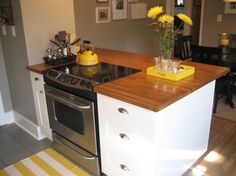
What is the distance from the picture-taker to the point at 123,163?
1.79m

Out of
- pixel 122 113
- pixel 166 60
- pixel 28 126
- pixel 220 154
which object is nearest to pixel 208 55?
pixel 220 154

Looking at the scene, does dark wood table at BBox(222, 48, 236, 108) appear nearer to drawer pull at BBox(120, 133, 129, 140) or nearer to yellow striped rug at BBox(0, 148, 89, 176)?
drawer pull at BBox(120, 133, 129, 140)

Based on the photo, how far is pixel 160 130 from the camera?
152cm

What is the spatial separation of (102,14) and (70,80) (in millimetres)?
2032

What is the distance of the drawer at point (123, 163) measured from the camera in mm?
1637

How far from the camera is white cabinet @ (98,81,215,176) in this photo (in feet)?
5.05

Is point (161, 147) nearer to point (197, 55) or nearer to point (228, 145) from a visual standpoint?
point (228, 145)

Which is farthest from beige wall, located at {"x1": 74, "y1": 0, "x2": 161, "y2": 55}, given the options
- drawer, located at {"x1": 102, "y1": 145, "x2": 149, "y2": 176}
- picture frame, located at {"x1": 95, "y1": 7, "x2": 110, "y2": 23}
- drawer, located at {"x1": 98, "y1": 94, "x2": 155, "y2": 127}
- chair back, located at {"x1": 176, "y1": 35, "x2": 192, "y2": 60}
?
drawer, located at {"x1": 102, "y1": 145, "x2": 149, "y2": 176}

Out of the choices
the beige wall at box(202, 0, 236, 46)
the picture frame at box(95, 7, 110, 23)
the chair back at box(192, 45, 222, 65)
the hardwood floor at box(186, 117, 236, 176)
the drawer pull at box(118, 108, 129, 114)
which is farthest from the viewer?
the beige wall at box(202, 0, 236, 46)

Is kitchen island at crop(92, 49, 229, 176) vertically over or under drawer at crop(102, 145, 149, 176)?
over

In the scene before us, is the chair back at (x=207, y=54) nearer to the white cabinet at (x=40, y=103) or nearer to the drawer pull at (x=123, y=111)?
the drawer pull at (x=123, y=111)

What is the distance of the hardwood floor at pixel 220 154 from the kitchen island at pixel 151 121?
0.74 ft

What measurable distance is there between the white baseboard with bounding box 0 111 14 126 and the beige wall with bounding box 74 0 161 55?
1489mm

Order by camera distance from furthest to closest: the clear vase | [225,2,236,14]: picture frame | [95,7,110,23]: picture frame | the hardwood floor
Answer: [225,2,236,14]: picture frame < [95,7,110,23]: picture frame < the hardwood floor < the clear vase
